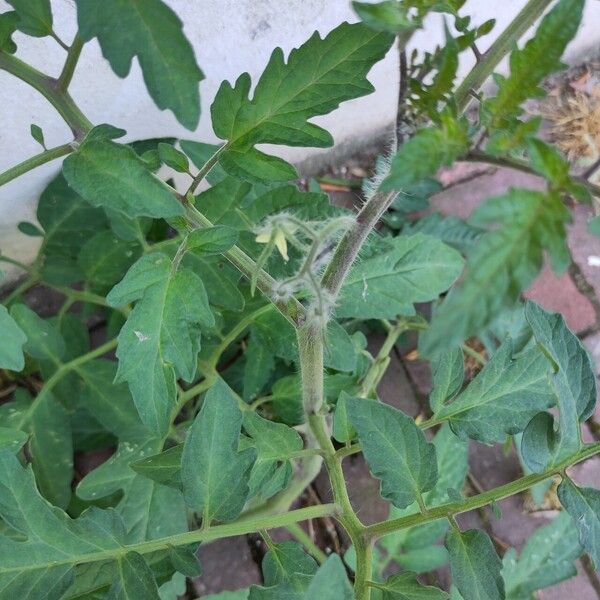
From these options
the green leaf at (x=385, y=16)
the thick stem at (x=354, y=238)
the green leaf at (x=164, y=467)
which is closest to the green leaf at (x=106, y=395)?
the green leaf at (x=164, y=467)

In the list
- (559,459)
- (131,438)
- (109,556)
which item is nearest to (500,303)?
(559,459)

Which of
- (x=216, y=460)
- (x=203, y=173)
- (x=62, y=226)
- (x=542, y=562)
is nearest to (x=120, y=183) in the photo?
(x=203, y=173)

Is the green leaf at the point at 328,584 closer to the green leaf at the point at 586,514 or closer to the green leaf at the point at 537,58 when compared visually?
Result: the green leaf at the point at 586,514

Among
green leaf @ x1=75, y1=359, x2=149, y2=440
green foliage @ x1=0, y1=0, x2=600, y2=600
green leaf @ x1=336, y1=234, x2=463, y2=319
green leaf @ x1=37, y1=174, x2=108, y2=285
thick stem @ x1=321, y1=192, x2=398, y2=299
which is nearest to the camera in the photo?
green foliage @ x1=0, y1=0, x2=600, y2=600

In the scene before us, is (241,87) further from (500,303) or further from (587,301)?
(587,301)

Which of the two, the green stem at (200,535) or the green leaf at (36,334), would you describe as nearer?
the green stem at (200,535)

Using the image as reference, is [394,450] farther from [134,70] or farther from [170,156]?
[134,70]

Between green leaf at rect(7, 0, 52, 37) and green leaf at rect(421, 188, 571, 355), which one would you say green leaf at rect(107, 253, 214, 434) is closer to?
green leaf at rect(7, 0, 52, 37)

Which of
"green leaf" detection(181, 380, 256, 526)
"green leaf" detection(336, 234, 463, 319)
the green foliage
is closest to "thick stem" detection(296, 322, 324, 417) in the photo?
the green foliage
